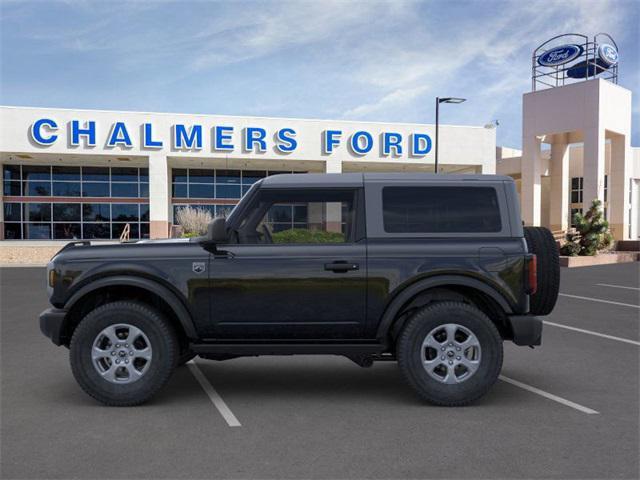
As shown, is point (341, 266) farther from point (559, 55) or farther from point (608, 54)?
point (608, 54)

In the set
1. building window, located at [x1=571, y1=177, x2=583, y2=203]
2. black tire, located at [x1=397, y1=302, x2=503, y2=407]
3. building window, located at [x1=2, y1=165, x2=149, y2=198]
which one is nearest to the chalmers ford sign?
building window, located at [x1=2, y1=165, x2=149, y2=198]

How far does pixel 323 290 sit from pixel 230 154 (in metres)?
26.7

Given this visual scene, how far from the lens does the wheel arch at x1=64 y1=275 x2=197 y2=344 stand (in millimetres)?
4988

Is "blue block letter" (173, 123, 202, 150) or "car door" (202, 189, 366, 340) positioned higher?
"blue block letter" (173, 123, 202, 150)

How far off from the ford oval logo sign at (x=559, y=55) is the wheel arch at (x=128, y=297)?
32373mm

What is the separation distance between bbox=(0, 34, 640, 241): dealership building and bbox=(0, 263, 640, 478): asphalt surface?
80.7 feet

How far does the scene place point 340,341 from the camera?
5098 millimetres

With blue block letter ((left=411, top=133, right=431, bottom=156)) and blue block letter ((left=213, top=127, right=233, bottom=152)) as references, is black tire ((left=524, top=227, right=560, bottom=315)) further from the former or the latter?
blue block letter ((left=411, top=133, right=431, bottom=156))

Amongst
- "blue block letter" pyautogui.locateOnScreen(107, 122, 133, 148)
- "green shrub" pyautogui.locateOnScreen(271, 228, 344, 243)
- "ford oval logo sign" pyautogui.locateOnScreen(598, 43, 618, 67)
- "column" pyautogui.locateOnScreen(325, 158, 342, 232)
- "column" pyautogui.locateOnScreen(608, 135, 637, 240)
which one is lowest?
"green shrub" pyautogui.locateOnScreen(271, 228, 344, 243)

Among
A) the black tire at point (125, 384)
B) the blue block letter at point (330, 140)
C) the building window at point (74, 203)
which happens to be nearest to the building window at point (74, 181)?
the building window at point (74, 203)

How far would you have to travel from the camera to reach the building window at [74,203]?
32.8 metres

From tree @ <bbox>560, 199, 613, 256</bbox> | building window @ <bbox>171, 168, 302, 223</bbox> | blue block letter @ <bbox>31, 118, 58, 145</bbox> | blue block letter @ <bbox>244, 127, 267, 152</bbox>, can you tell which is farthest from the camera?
building window @ <bbox>171, 168, 302, 223</bbox>

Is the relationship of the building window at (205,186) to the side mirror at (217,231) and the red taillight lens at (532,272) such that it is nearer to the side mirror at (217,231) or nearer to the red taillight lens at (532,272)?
the side mirror at (217,231)

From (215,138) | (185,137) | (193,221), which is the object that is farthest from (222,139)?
(193,221)
